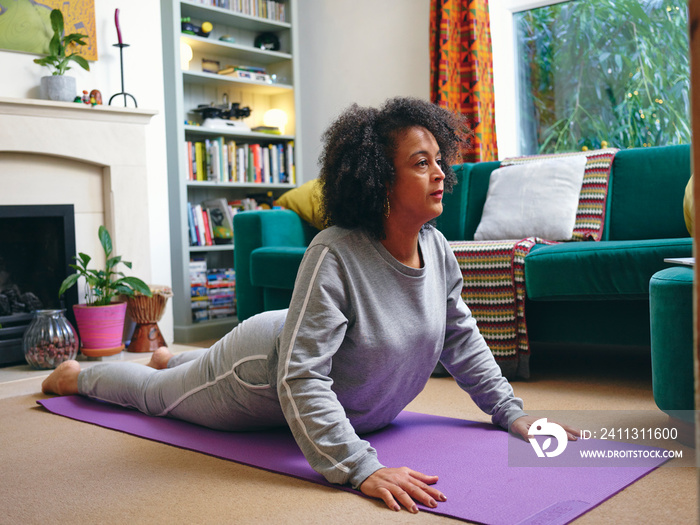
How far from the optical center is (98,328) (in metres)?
3.18

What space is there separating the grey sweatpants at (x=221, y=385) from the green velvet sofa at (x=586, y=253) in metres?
1.06

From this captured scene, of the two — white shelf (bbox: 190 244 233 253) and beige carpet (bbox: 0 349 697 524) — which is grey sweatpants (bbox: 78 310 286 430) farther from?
white shelf (bbox: 190 244 233 253)

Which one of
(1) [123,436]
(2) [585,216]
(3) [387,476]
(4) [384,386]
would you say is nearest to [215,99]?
(2) [585,216]

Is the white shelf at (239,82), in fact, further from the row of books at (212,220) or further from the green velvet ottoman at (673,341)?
the green velvet ottoman at (673,341)

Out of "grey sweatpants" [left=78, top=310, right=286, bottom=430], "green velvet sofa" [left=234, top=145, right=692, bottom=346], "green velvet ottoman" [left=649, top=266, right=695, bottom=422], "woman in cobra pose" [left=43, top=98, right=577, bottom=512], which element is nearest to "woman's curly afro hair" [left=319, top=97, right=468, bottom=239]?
"woman in cobra pose" [left=43, top=98, right=577, bottom=512]

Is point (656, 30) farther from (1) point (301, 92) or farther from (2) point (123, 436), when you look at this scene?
(2) point (123, 436)

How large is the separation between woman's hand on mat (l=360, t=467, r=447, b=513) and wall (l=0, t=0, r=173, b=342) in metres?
2.50

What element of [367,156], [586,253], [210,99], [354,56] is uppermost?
[354,56]

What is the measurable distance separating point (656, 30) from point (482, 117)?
976mm

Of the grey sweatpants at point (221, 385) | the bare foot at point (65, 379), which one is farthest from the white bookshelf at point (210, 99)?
the grey sweatpants at point (221, 385)

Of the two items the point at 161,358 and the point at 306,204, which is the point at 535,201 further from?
the point at 161,358

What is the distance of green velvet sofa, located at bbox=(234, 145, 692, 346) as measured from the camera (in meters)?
2.28

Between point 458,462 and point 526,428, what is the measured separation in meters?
0.21

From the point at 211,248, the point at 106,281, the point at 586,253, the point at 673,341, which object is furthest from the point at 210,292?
the point at 673,341
